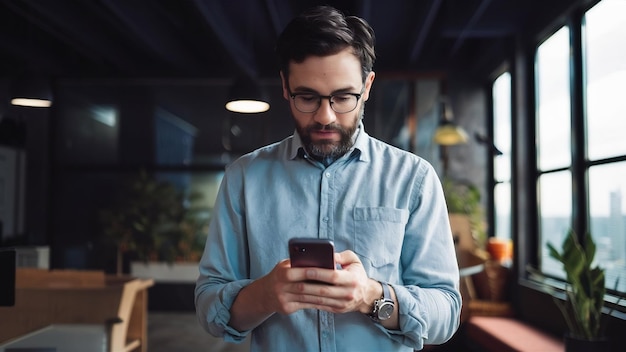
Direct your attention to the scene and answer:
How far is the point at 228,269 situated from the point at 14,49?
148 inches

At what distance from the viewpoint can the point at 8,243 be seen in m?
4.79

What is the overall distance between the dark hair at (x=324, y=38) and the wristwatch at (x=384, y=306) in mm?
461

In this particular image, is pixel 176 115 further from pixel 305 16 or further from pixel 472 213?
pixel 305 16

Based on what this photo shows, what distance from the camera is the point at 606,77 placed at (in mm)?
3859

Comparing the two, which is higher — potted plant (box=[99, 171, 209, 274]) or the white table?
potted plant (box=[99, 171, 209, 274])

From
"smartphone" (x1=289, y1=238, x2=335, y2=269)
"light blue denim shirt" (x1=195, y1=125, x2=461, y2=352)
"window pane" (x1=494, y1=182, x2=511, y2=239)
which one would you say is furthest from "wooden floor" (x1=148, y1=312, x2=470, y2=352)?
"smartphone" (x1=289, y1=238, x2=335, y2=269)

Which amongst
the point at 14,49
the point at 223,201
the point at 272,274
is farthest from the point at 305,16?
the point at 14,49

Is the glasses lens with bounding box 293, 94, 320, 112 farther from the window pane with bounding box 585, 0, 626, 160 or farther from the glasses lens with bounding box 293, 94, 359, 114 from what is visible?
the window pane with bounding box 585, 0, 626, 160

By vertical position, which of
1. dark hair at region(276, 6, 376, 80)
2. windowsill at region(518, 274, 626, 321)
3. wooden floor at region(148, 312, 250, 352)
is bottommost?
wooden floor at region(148, 312, 250, 352)

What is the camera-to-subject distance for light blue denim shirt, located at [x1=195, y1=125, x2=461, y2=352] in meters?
A: 1.24

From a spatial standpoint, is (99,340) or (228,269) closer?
(228,269)

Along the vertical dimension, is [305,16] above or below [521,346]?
above

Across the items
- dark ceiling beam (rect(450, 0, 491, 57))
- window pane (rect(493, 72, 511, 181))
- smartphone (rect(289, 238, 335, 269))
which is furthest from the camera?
window pane (rect(493, 72, 511, 181))

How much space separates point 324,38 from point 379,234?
1.38ft
